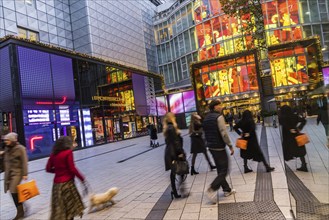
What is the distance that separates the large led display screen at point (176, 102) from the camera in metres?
37.7

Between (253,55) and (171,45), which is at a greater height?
(171,45)

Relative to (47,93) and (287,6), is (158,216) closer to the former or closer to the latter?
(287,6)

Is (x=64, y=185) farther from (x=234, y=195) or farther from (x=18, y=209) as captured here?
(x=234, y=195)

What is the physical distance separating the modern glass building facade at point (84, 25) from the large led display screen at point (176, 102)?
31.8ft

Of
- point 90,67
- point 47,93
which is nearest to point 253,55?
point 90,67

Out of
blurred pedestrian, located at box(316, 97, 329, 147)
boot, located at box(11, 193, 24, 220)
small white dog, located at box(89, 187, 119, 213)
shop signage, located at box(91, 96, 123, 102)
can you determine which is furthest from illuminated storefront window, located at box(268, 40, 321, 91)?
shop signage, located at box(91, 96, 123, 102)

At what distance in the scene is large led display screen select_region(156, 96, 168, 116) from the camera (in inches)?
1452

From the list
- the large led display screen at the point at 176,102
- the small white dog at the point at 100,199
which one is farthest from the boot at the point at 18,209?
the large led display screen at the point at 176,102

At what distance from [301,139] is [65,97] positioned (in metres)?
21.9

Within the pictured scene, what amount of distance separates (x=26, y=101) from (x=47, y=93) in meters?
2.09

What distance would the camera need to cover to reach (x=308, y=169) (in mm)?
3010

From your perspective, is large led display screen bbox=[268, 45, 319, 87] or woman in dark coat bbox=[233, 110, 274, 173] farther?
woman in dark coat bbox=[233, 110, 274, 173]

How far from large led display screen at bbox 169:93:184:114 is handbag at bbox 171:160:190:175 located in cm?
3233

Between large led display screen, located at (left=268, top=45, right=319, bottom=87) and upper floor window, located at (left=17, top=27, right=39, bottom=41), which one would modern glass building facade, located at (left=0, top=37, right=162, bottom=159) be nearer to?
upper floor window, located at (left=17, top=27, right=39, bottom=41)
